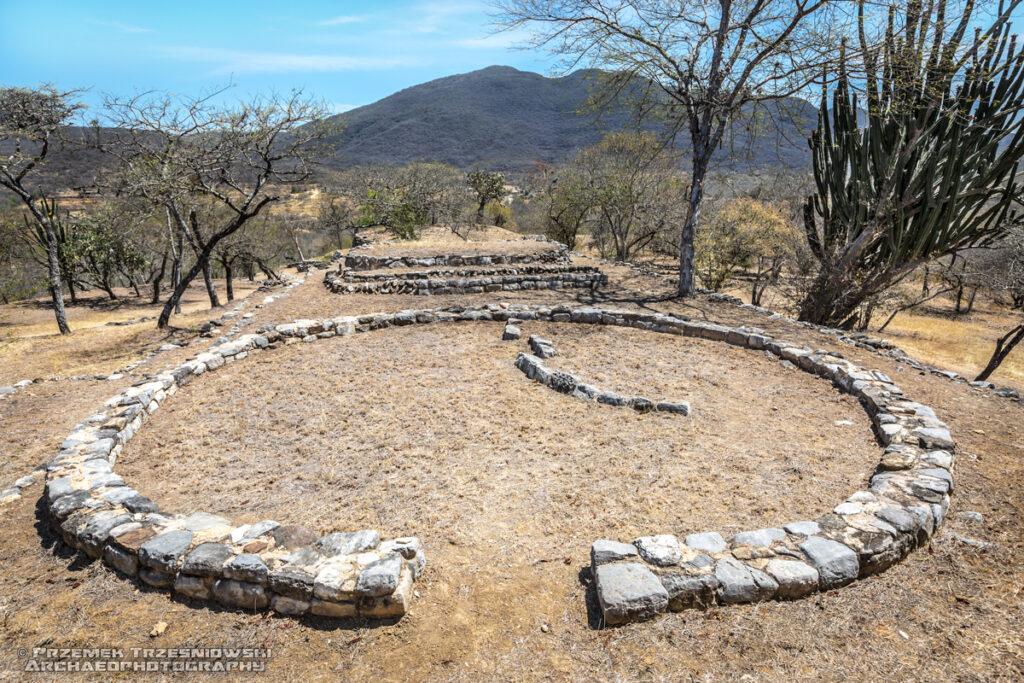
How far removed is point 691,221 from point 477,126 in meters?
117

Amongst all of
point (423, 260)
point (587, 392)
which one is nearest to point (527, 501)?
point (587, 392)

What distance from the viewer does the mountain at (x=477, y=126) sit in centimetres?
10006

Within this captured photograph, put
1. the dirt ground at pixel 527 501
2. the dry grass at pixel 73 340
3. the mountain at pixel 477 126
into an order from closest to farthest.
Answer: the dirt ground at pixel 527 501 → the dry grass at pixel 73 340 → the mountain at pixel 477 126

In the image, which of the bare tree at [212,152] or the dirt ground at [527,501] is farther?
the bare tree at [212,152]

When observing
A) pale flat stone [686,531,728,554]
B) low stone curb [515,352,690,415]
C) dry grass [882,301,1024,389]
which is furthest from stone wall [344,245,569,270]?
pale flat stone [686,531,728,554]

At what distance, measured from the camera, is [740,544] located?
159 inches

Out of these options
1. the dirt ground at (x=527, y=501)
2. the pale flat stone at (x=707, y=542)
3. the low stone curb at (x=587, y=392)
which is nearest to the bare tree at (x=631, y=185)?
the dirt ground at (x=527, y=501)

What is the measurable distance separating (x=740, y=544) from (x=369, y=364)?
6.74 metres

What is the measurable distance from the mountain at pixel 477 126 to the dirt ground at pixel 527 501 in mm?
77942

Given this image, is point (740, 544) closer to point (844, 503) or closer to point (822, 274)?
point (844, 503)

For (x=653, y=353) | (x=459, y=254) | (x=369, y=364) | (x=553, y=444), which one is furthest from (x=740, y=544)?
(x=459, y=254)

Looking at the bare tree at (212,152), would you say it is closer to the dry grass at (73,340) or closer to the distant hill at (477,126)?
the dry grass at (73,340)

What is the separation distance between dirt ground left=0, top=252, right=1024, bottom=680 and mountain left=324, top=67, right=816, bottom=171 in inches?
3069

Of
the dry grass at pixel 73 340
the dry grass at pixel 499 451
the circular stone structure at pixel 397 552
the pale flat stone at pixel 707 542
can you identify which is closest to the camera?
the circular stone structure at pixel 397 552
